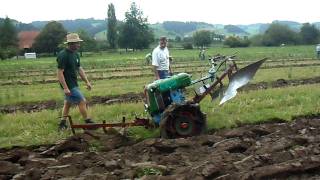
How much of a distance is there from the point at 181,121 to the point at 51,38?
2968 inches

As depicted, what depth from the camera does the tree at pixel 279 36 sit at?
287ft

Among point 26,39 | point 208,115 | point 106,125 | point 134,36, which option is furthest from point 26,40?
point 106,125

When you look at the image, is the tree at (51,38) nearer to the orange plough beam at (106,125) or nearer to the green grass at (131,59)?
the green grass at (131,59)

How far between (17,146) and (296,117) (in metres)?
5.35

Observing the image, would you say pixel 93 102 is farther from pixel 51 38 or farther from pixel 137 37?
pixel 137 37

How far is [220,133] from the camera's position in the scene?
925cm

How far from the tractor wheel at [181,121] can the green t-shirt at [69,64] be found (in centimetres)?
207

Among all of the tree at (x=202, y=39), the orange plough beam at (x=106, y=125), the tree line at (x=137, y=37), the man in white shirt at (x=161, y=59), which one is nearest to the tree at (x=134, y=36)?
the tree line at (x=137, y=37)

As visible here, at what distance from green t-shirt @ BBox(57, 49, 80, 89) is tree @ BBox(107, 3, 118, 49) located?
287ft

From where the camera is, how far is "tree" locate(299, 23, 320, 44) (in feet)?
281

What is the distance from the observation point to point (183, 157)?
7426 millimetres

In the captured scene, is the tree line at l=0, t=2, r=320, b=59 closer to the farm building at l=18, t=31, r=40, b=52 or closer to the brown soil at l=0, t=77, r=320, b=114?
the farm building at l=18, t=31, r=40, b=52

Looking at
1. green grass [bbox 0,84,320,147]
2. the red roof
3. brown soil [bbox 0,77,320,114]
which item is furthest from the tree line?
green grass [bbox 0,84,320,147]

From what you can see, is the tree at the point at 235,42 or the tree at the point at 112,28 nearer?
the tree at the point at 235,42
